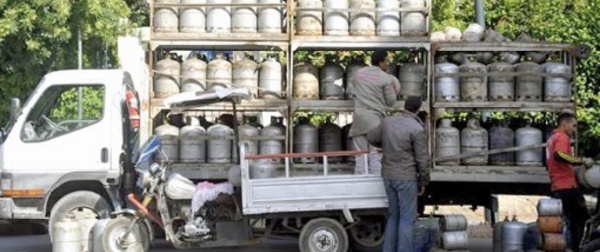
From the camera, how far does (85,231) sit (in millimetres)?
11672

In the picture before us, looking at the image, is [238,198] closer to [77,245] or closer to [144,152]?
[144,152]

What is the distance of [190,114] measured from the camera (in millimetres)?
13336

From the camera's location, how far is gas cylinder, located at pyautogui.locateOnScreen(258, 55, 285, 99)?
40.5 feet

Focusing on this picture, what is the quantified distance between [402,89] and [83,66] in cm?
734

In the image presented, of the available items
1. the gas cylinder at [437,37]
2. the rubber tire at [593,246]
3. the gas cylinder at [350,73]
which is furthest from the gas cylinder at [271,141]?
the rubber tire at [593,246]

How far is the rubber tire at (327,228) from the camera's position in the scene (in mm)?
10859

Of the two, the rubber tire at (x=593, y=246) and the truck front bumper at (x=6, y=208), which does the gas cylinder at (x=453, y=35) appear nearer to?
the rubber tire at (x=593, y=246)

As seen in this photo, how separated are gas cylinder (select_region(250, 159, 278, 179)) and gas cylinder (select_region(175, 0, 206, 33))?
219 cm

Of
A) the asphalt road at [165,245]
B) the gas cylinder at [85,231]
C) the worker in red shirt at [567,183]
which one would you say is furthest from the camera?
the asphalt road at [165,245]

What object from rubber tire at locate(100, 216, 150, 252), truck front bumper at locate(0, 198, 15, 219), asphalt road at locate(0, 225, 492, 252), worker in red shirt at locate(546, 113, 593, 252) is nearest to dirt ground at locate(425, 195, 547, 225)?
asphalt road at locate(0, 225, 492, 252)

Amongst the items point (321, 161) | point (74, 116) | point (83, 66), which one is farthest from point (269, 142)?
point (83, 66)

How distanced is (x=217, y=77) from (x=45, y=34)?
4.66m

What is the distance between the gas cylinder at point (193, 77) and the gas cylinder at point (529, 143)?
3.99 m

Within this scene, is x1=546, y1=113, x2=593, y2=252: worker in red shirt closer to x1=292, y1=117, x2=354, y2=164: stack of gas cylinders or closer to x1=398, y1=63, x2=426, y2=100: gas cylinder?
x1=398, y1=63, x2=426, y2=100: gas cylinder
